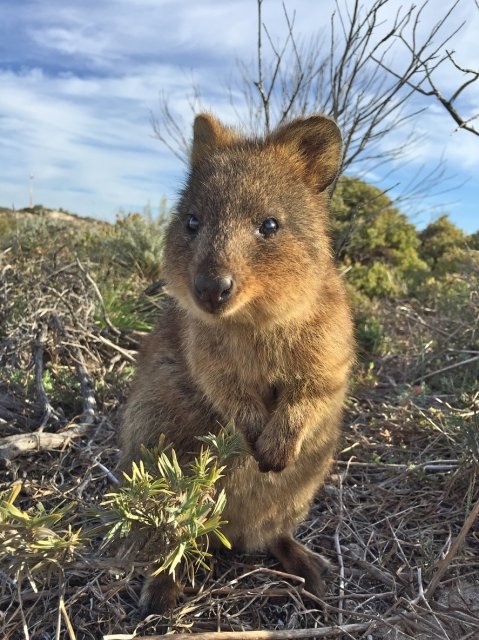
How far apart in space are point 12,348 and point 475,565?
150 inches

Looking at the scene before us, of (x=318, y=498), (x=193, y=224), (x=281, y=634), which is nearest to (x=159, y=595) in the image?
(x=281, y=634)

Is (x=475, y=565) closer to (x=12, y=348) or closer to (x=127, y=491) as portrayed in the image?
(x=127, y=491)

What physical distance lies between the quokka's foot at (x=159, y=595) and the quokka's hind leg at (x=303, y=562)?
63cm

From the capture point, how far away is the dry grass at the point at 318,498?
281 cm

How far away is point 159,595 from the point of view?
2.88 meters

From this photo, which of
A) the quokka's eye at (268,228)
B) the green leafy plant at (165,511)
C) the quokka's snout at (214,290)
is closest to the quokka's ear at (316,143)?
the quokka's eye at (268,228)

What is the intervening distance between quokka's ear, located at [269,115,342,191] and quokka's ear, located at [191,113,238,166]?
1.07ft

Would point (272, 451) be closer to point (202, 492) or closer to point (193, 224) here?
point (202, 492)

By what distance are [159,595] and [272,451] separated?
87 cm

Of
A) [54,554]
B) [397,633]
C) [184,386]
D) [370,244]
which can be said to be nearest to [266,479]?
[184,386]

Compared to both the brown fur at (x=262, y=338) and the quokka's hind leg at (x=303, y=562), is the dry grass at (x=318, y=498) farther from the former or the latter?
the brown fur at (x=262, y=338)

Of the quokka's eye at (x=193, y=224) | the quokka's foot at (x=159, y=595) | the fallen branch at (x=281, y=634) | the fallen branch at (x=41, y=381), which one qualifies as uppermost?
the quokka's eye at (x=193, y=224)

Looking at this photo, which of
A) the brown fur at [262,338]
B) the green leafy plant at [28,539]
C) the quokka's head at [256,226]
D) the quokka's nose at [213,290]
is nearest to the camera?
the green leafy plant at [28,539]

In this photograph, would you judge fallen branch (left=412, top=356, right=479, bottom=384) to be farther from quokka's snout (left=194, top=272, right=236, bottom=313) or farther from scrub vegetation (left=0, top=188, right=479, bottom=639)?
quokka's snout (left=194, top=272, right=236, bottom=313)
